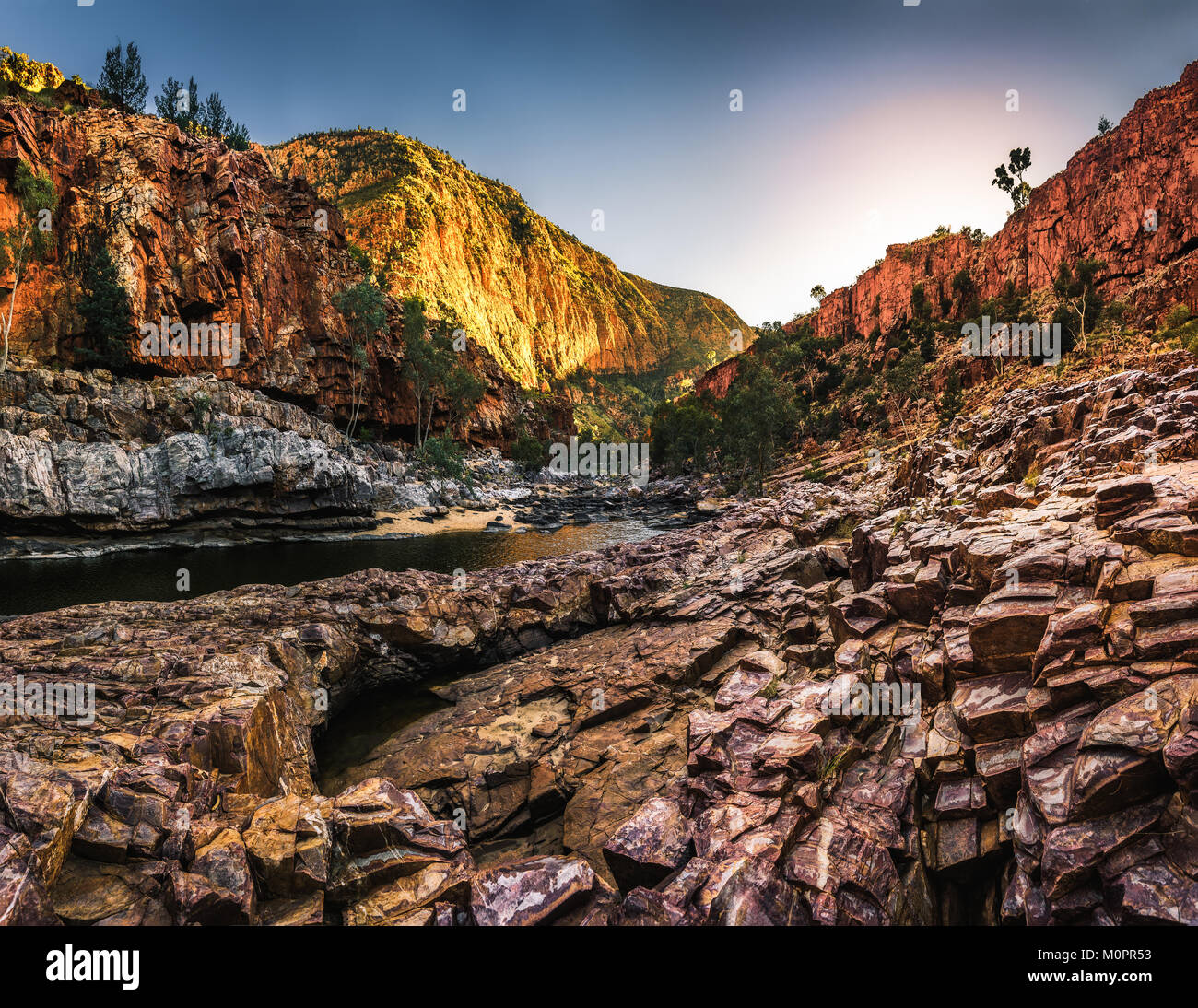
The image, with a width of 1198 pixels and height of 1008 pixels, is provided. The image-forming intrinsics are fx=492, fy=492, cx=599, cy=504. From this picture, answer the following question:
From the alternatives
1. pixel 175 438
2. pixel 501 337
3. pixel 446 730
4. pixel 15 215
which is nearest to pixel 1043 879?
pixel 446 730

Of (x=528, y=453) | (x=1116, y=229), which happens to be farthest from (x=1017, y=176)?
(x=528, y=453)

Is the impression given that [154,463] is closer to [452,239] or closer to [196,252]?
[196,252]

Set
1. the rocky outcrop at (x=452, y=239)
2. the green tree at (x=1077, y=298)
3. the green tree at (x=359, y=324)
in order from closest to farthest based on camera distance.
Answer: the green tree at (x=1077, y=298) < the green tree at (x=359, y=324) < the rocky outcrop at (x=452, y=239)

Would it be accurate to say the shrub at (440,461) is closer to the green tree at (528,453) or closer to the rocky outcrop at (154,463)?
the rocky outcrop at (154,463)

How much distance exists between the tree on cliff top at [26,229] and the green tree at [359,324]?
23450mm

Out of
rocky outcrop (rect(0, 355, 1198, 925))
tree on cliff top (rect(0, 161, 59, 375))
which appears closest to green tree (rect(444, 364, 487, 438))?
tree on cliff top (rect(0, 161, 59, 375))

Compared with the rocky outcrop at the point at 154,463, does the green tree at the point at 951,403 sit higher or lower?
higher

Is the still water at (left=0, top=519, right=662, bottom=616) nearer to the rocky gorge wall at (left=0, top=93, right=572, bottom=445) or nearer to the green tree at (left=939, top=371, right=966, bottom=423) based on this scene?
the rocky gorge wall at (left=0, top=93, right=572, bottom=445)

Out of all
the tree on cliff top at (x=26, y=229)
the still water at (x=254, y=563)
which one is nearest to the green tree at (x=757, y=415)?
the still water at (x=254, y=563)

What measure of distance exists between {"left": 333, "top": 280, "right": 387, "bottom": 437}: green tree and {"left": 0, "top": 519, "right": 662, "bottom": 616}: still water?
94.4 ft

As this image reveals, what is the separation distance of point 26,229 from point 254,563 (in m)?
34.4

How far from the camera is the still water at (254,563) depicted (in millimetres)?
23188
